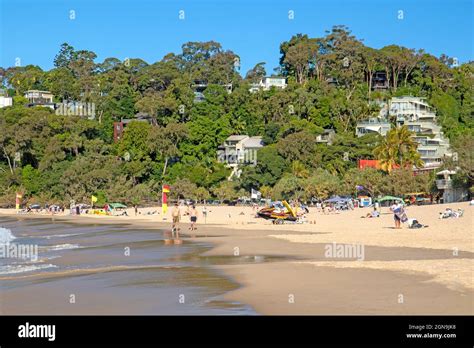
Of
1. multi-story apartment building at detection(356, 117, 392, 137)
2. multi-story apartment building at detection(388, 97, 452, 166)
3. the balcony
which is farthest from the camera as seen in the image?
multi-story apartment building at detection(356, 117, 392, 137)

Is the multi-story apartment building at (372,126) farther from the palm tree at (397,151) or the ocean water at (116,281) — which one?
the ocean water at (116,281)

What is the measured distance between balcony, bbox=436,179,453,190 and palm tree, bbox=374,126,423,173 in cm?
734

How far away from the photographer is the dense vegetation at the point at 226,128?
68.4 m

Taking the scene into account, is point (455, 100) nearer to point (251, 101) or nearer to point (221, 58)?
point (251, 101)

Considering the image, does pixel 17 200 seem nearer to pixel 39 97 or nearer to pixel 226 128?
pixel 226 128

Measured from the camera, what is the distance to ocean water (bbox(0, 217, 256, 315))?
38.7 ft

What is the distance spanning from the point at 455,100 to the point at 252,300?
81877 mm

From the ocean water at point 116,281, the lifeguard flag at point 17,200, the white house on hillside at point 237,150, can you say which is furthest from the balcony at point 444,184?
the lifeguard flag at point 17,200

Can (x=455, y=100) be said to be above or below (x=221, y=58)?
below

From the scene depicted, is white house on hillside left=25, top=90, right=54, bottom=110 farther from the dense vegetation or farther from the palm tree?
the palm tree

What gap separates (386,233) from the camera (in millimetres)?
25766

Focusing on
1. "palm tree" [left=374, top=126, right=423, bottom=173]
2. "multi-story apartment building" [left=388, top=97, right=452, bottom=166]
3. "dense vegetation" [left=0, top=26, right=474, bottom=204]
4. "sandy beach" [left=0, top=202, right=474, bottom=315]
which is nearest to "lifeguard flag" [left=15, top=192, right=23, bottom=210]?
"dense vegetation" [left=0, top=26, right=474, bottom=204]
